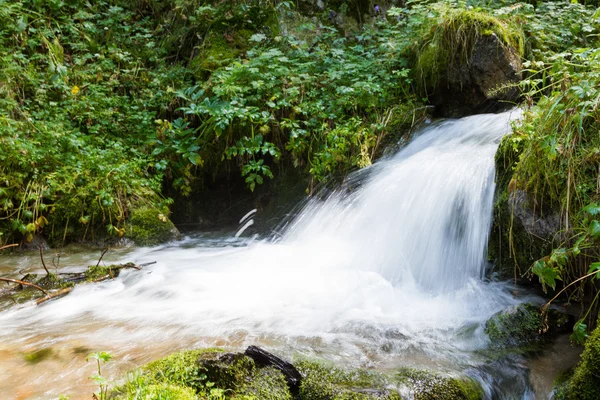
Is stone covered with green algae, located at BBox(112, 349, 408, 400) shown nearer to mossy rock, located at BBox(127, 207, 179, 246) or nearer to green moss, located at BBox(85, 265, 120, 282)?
green moss, located at BBox(85, 265, 120, 282)

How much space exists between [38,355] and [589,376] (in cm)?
281

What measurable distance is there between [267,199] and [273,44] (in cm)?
257

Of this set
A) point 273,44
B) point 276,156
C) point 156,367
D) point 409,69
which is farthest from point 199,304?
point 273,44

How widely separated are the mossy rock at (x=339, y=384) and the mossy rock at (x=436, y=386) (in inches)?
4.3

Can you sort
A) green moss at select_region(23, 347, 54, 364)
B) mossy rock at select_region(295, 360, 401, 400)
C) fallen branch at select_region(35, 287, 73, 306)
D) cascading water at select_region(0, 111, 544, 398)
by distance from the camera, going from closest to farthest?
mossy rock at select_region(295, 360, 401, 400) < green moss at select_region(23, 347, 54, 364) < cascading water at select_region(0, 111, 544, 398) < fallen branch at select_region(35, 287, 73, 306)

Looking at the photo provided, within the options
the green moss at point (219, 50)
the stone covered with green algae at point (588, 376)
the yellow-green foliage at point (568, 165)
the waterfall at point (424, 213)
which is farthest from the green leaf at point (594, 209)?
the green moss at point (219, 50)

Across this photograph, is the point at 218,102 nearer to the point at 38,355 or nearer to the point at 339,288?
the point at 339,288

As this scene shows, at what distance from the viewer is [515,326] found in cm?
289

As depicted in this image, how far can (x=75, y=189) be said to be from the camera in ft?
16.5

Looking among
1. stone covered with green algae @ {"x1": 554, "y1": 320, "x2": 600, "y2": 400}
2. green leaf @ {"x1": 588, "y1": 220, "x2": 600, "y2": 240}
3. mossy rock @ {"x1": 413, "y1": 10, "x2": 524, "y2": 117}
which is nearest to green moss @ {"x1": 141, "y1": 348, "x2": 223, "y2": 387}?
stone covered with green algae @ {"x1": 554, "y1": 320, "x2": 600, "y2": 400}

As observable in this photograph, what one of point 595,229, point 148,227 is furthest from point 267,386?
point 148,227

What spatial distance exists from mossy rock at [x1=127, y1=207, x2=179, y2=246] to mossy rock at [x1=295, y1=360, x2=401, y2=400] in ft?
10.8

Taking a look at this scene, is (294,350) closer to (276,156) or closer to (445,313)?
(445,313)

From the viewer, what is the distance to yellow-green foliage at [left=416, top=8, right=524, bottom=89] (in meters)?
5.78
